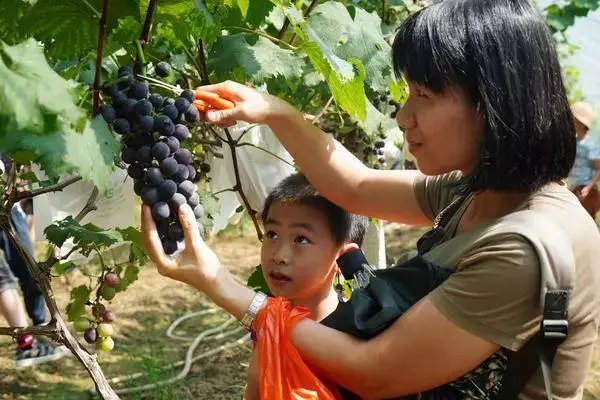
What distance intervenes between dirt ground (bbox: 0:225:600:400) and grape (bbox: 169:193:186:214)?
2.44 meters

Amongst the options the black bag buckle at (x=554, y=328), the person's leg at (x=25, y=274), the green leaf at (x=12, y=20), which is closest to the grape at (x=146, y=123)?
the green leaf at (x=12, y=20)

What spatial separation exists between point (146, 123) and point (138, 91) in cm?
7

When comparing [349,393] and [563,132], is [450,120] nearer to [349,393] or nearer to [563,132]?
[563,132]

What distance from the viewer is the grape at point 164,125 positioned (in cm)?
126

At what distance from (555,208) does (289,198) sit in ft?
2.69

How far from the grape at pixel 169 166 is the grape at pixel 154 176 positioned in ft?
0.03

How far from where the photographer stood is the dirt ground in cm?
382

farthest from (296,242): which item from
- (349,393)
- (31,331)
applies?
(31,331)

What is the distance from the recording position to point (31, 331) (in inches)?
69.6

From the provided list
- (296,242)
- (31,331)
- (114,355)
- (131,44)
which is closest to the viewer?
(131,44)

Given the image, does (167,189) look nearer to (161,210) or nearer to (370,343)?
(161,210)

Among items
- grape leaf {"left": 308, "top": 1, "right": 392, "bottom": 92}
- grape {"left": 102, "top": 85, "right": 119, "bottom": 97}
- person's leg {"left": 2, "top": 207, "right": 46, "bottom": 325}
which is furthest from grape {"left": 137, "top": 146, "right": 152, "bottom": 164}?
person's leg {"left": 2, "top": 207, "right": 46, "bottom": 325}

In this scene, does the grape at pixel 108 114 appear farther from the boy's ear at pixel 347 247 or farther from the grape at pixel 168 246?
the boy's ear at pixel 347 247

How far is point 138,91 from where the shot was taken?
4.15 ft
